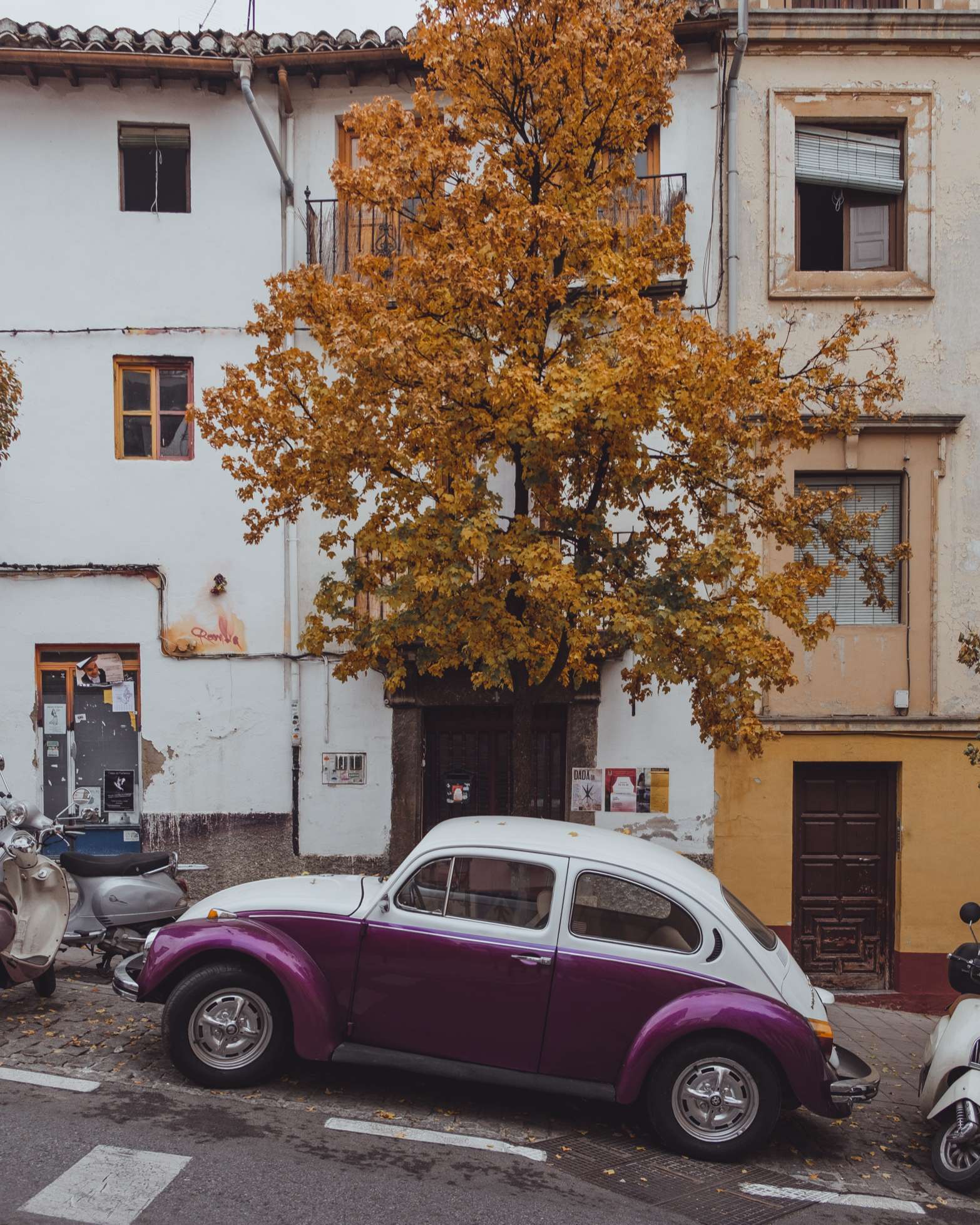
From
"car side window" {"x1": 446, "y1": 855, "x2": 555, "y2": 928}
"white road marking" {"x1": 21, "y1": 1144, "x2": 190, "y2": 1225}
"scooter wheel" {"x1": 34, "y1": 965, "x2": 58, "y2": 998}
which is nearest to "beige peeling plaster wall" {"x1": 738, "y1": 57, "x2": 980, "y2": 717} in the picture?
"car side window" {"x1": 446, "y1": 855, "x2": 555, "y2": 928}

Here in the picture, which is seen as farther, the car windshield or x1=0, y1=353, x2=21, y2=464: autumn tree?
x1=0, y1=353, x2=21, y2=464: autumn tree

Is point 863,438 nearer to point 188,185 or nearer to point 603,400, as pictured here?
point 603,400

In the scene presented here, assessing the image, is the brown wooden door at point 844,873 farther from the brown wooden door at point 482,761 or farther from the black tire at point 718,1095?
the black tire at point 718,1095

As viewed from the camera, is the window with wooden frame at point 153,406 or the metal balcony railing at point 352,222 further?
the window with wooden frame at point 153,406

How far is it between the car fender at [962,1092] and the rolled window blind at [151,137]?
11183 mm

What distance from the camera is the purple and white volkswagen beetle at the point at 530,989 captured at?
5.43 metres

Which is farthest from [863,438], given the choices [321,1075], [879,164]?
[321,1075]

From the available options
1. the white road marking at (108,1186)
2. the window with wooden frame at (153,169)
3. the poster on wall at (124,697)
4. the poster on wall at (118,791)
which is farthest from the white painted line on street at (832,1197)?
the window with wooden frame at (153,169)

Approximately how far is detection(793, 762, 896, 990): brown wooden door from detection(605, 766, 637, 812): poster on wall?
1.81m

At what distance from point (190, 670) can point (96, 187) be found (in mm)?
5373

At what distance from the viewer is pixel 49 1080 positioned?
18.9ft

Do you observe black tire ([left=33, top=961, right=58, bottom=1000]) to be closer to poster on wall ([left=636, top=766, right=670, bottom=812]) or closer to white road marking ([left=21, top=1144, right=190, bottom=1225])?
white road marking ([left=21, top=1144, right=190, bottom=1225])

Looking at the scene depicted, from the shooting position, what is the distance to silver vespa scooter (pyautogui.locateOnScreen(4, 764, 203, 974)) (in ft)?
25.7

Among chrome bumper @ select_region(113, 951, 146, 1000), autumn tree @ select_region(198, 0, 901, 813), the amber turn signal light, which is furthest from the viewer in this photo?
autumn tree @ select_region(198, 0, 901, 813)
